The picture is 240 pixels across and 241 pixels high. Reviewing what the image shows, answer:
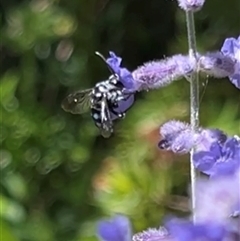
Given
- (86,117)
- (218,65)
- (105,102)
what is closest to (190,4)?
(218,65)

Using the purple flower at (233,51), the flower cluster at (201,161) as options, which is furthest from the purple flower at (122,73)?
the purple flower at (233,51)

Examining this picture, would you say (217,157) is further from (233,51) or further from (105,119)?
(105,119)

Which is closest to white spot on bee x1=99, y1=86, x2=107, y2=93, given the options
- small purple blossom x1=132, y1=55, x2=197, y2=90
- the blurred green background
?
small purple blossom x1=132, y1=55, x2=197, y2=90

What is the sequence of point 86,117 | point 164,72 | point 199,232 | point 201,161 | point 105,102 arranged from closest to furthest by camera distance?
point 199,232 → point 201,161 → point 164,72 → point 105,102 → point 86,117

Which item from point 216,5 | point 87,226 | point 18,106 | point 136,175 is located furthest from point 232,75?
point 216,5

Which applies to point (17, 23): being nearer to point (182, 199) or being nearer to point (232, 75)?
point (182, 199)

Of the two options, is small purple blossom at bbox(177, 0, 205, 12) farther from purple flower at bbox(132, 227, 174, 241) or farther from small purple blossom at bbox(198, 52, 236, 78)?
purple flower at bbox(132, 227, 174, 241)
